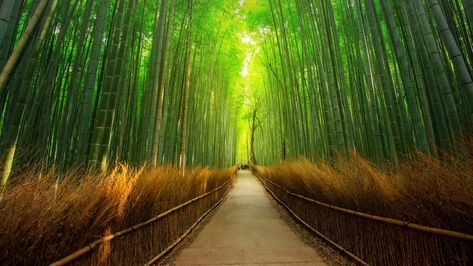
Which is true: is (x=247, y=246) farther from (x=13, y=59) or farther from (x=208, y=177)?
(x=13, y=59)

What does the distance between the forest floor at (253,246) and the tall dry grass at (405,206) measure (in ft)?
0.99

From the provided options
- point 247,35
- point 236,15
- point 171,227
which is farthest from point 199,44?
point 171,227

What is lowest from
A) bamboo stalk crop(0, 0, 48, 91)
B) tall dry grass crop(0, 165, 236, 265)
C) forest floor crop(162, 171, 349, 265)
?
forest floor crop(162, 171, 349, 265)

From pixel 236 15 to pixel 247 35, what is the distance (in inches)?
96.0

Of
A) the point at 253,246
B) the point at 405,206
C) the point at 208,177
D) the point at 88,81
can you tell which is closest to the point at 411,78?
the point at 405,206

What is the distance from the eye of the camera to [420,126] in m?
2.32

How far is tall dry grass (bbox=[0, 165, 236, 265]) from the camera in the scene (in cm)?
99

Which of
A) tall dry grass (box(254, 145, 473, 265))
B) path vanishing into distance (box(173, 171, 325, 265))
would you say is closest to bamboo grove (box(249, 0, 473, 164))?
tall dry grass (box(254, 145, 473, 265))

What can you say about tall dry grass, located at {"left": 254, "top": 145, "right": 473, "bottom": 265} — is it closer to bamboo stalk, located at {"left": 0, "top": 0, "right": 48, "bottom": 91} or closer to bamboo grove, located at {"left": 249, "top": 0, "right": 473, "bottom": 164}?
bamboo grove, located at {"left": 249, "top": 0, "right": 473, "bottom": 164}

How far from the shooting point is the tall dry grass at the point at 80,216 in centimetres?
99

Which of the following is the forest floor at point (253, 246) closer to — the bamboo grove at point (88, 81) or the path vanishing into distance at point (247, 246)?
the path vanishing into distance at point (247, 246)

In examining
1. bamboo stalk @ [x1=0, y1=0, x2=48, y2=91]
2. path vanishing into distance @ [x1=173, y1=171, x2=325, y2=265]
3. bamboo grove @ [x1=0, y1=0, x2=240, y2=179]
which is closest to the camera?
bamboo stalk @ [x1=0, y1=0, x2=48, y2=91]

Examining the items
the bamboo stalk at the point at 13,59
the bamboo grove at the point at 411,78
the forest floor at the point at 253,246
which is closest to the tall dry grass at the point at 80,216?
the forest floor at the point at 253,246

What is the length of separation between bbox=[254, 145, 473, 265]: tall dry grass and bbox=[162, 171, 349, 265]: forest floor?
30cm
